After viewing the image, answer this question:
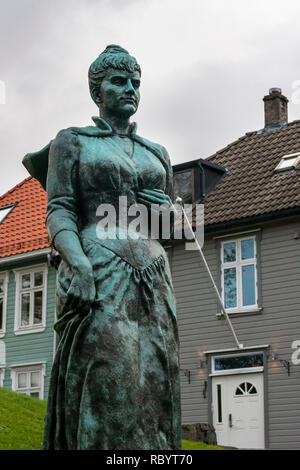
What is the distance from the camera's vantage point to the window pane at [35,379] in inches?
1184

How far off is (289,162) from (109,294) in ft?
73.9

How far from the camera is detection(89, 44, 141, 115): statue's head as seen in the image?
5297 millimetres

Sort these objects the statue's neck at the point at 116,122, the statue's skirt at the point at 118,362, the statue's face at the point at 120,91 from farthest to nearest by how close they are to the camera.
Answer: the statue's neck at the point at 116,122, the statue's face at the point at 120,91, the statue's skirt at the point at 118,362

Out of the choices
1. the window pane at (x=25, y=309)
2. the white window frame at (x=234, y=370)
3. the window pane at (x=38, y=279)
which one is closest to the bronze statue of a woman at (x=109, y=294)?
the white window frame at (x=234, y=370)

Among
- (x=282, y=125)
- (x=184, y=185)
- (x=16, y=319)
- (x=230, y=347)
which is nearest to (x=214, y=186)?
(x=184, y=185)

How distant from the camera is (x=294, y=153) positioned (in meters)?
27.3

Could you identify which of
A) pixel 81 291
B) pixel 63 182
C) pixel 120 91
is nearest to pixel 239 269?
pixel 120 91

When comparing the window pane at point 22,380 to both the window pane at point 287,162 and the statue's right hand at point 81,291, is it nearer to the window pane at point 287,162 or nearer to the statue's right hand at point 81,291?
the window pane at point 287,162

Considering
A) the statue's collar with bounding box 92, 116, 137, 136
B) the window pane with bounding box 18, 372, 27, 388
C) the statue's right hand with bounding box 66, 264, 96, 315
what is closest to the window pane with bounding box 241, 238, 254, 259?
the window pane with bounding box 18, 372, 27, 388

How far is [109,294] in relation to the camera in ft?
15.9

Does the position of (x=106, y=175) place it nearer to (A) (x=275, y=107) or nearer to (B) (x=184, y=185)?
(B) (x=184, y=185)

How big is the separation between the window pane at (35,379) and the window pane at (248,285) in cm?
773
